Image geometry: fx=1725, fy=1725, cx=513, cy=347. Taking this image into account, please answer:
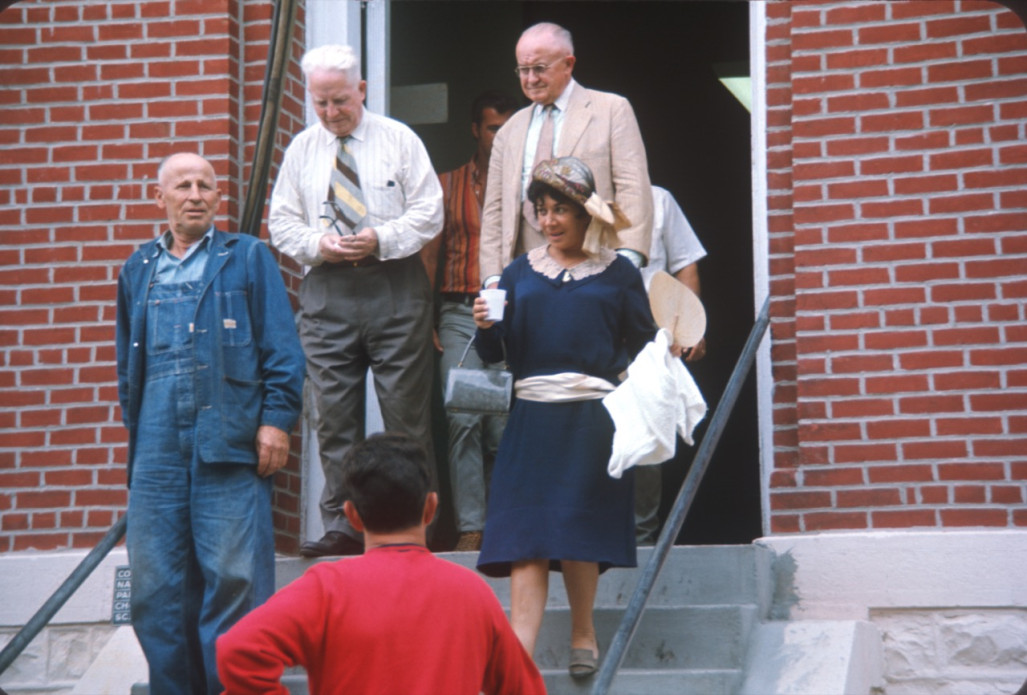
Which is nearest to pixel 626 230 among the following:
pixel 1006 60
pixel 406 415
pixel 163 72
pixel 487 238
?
pixel 487 238

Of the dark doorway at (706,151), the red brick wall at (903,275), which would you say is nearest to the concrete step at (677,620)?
the red brick wall at (903,275)

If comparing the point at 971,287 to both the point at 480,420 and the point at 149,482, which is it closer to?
the point at 480,420

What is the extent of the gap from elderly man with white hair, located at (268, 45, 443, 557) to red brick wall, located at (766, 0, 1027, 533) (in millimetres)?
1400

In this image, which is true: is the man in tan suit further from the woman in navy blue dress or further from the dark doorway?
the dark doorway

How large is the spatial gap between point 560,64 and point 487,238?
69 centimetres

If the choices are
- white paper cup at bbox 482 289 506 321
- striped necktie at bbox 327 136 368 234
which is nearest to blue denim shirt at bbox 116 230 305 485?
white paper cup at bbox 482 289 506 321

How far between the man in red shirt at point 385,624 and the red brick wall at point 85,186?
130 inches

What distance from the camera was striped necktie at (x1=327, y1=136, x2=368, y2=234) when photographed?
6.37 meters

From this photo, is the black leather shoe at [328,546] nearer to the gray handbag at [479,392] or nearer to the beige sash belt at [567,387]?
the gray handbag at [479,392]

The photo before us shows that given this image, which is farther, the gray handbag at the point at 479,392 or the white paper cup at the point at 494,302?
the gray handbag at the point at 479,392

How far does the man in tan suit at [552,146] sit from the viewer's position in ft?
20.2

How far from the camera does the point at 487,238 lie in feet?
20.5

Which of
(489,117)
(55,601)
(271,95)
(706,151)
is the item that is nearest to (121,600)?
(55,601)

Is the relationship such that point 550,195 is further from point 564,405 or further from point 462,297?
point 462,297
